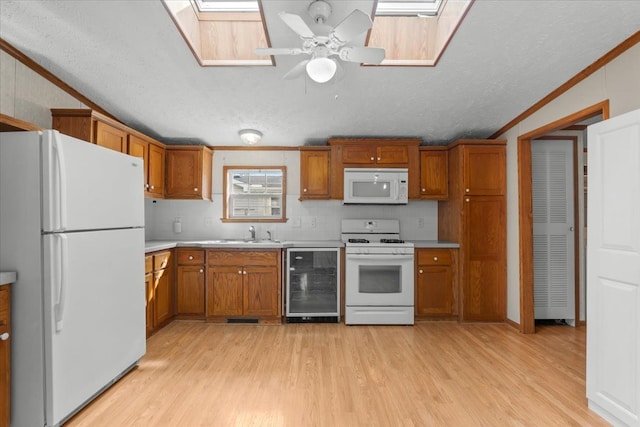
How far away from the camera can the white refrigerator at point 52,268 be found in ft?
6.40

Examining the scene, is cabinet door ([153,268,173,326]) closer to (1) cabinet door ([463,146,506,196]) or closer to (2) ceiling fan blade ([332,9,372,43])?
(2) ceiling fan blade ([332,9,372,43])

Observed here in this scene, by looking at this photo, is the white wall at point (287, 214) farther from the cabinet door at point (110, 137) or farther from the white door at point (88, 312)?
the white door at point (88, 312)

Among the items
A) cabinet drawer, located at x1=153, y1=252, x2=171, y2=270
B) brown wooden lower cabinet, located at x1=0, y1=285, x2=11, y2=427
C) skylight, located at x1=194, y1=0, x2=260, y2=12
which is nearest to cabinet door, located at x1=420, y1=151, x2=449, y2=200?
skylight, located at x1=194, y1=0, x2=260, y2=12

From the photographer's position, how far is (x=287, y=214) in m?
4.74

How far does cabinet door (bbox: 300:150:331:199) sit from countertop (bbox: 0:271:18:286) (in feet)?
9.75

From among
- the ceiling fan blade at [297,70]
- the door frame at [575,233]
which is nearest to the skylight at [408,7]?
the ceiling fan blade at [297,70]

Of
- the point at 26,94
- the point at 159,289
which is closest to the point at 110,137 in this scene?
the point at 26,94

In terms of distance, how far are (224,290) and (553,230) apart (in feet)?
12.5

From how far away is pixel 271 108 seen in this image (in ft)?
12.2

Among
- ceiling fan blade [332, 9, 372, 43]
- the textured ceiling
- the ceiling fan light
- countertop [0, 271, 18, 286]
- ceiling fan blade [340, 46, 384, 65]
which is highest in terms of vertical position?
the textured ceiling

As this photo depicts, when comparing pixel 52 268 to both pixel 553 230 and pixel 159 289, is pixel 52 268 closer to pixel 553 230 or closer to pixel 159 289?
pixel 159 289

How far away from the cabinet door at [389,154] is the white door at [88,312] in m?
2.78

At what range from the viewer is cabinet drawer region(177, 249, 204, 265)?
405cm

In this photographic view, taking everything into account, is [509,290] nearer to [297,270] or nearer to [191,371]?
[297,270]
